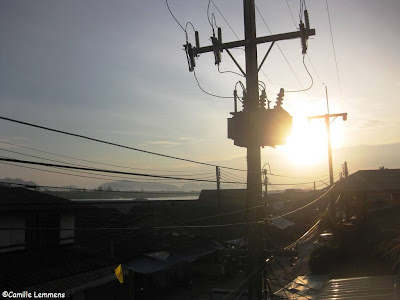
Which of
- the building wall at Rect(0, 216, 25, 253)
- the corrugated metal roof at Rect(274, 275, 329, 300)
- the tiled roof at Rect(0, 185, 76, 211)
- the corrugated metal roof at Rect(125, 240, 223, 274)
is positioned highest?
the tiled roof at Rect(0, 185, 76, 211)

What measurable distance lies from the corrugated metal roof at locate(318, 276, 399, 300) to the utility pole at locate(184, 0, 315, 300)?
298 cm

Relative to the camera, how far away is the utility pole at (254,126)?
8.74 meters

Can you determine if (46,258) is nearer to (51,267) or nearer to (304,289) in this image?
(51,267)

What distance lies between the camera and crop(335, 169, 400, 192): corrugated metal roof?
2703 cm

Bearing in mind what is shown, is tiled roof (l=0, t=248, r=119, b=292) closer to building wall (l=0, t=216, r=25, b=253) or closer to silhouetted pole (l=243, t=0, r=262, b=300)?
building wall (l=0, t=216, r=25, b=253)

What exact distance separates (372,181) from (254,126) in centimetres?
2350

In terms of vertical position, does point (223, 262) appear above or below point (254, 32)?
below

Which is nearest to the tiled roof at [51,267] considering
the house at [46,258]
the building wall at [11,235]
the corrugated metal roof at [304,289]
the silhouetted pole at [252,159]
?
the house at [46,258]

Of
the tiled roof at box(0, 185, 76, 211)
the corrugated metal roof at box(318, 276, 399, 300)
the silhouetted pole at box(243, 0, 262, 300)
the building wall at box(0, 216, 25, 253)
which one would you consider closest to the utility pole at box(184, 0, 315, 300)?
the silhouetted pole at box(243, 0, 262, 300)

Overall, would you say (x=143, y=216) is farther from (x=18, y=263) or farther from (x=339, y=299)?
(x=339, y=299)

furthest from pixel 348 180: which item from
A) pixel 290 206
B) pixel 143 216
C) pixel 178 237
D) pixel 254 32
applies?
pixel 290 206

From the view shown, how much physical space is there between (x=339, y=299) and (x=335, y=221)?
1804 cm

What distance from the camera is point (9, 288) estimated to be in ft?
39.5

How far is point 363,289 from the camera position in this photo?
10312mm
